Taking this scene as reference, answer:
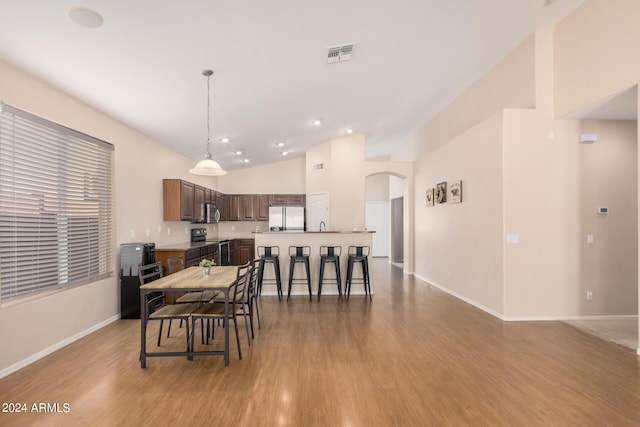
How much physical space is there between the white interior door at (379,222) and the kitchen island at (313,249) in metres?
5.79

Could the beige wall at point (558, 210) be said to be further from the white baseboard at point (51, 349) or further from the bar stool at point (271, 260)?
the white baseboard at point (51, 349)

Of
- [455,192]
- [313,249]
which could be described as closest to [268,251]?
[313,249]

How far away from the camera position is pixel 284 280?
6.00m

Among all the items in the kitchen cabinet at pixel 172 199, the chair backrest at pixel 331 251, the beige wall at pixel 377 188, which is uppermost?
the beige wall at pixel 377 188

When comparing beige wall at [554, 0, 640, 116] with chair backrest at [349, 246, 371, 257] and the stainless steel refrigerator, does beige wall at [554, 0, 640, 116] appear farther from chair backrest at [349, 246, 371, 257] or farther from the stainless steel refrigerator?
the stainless steel refrigerator

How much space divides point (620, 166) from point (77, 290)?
7.08 m

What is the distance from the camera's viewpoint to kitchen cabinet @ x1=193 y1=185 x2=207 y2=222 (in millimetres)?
6617

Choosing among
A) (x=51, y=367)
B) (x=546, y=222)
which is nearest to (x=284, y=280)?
(x=51, y=367)

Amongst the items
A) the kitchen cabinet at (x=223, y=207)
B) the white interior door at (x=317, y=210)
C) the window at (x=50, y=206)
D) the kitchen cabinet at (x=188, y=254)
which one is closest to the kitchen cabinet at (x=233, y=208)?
the kitchen cabinet at (x=223, y=207)

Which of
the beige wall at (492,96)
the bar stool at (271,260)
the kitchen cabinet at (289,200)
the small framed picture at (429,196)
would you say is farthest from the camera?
the kitchen cabinet at (289,200)

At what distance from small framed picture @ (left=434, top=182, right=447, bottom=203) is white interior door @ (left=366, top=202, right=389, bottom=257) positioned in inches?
209

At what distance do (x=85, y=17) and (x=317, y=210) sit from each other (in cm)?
638

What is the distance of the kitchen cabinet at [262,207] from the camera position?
359 inches

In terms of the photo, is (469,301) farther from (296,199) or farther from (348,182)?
(296,199)
